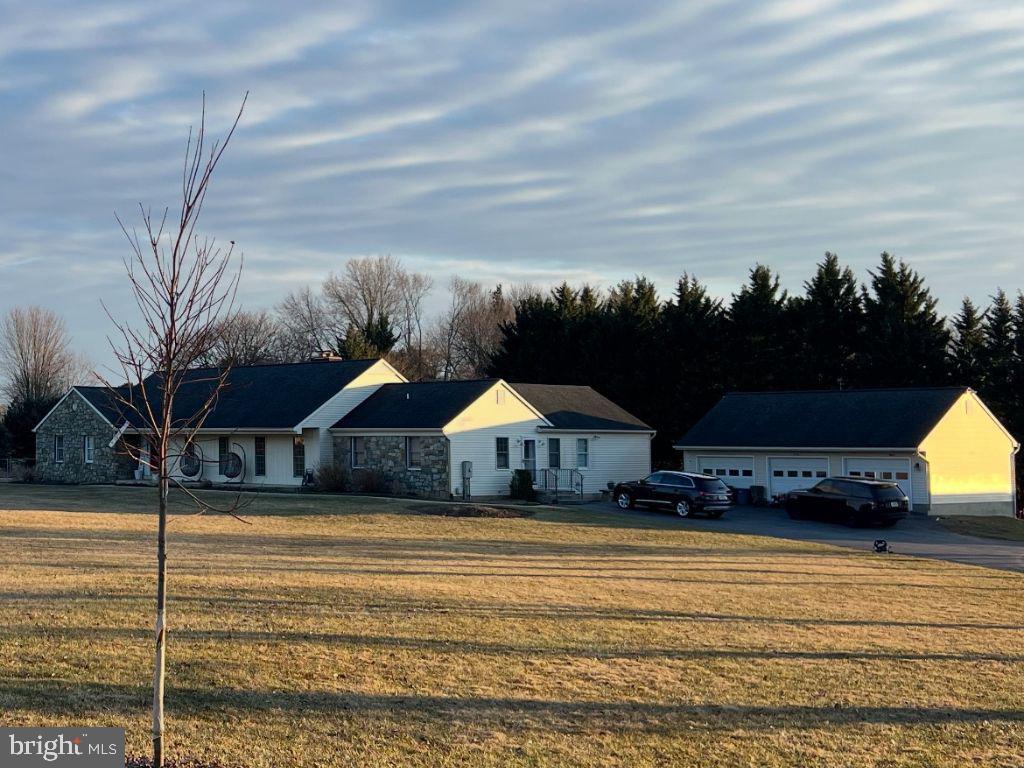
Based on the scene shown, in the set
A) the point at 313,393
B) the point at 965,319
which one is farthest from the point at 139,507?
the point at 965,319

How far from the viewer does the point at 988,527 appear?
3444 cm

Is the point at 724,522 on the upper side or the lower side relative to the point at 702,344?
lower

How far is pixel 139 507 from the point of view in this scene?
1250 inches

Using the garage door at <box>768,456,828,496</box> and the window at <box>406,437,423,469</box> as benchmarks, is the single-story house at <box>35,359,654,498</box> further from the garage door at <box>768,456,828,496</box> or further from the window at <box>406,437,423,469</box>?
the garage door at <box>768,456,828,496</box>

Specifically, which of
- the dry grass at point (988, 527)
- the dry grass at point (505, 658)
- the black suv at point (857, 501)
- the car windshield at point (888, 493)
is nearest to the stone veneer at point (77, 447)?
the dry grass at point (505, 658)

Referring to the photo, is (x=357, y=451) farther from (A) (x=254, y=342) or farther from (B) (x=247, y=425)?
(A) (x=254, y=342)

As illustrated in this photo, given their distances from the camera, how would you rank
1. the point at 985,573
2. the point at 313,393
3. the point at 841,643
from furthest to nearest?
the point at 313,393
the point at 985,573
the point at 841,643

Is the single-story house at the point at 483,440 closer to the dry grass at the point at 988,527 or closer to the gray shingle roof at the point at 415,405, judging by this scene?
the gray shingle roof at the point at 415,405

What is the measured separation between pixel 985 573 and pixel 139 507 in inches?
922

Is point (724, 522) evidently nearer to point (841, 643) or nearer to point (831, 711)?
point (841, 643)

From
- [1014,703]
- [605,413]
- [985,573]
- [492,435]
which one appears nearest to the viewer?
[1014,703]

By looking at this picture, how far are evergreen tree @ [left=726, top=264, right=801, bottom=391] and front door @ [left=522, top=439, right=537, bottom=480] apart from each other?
14888mm

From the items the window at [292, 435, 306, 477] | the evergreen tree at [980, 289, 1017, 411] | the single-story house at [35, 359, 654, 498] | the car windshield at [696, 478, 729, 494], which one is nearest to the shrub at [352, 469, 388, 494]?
the single-story house at [35, 359, 654, 498]

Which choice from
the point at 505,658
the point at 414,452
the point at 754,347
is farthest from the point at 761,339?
the point at 505,658
